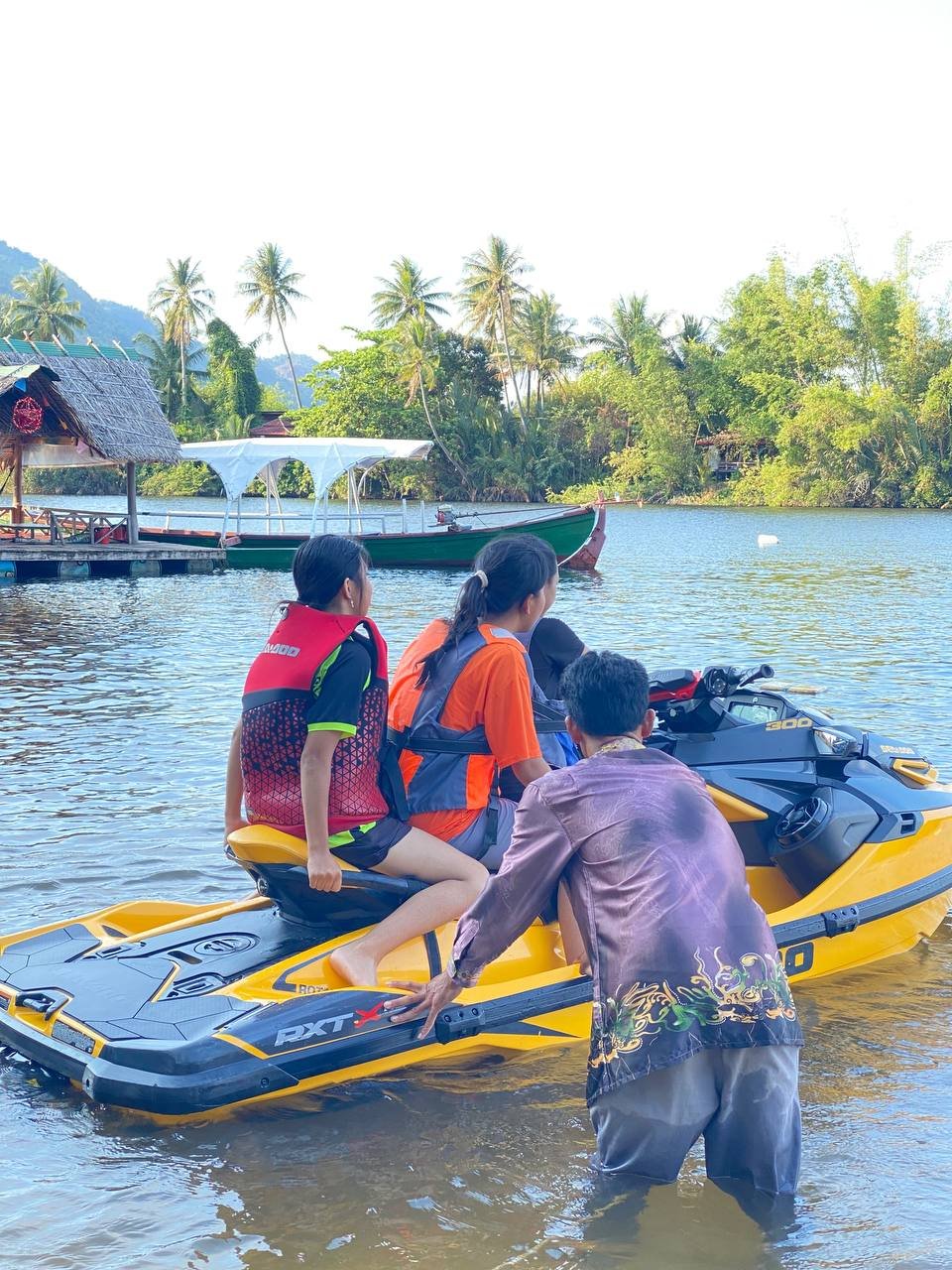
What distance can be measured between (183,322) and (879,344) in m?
37.4

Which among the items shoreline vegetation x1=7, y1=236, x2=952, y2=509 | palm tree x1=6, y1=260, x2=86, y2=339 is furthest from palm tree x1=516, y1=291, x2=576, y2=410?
palm tree x1=6, y1=260, x2=86, y2=339

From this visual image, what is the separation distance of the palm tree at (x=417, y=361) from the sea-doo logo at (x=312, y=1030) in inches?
2228

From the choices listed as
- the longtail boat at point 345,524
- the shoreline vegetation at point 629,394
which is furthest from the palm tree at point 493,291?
the longtail boat at point 345,524

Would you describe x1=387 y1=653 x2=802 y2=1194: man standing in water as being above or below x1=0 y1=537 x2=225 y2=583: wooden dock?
below

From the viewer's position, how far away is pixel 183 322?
73625mm

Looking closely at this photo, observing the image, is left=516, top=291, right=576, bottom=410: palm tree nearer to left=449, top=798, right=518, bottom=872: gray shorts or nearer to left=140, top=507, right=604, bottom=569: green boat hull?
left=140, top=507, right=604, bottom=569: green boat hull

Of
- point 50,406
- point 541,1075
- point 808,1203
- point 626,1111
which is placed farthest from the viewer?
point 50,406

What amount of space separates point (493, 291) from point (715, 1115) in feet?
196

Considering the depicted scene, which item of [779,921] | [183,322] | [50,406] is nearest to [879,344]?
[183,322]

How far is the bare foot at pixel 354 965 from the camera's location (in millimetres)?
3980

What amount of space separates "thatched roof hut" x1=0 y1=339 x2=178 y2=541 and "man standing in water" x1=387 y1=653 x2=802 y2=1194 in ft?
64.5

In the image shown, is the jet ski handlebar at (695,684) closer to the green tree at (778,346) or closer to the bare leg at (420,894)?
the bare leg at (420,894)

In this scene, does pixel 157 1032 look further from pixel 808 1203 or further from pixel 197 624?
pixel 197 624

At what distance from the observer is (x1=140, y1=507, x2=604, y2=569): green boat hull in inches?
1038
